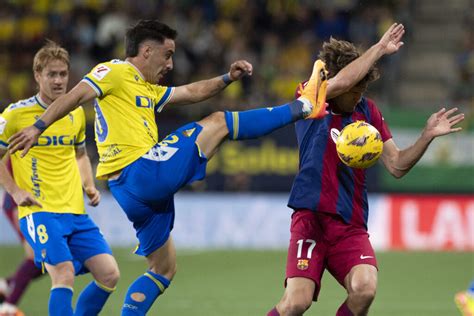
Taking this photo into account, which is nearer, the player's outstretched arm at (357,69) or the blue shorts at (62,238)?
the player's outstretched arm at (357,69)

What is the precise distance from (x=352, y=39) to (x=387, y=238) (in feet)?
14.7

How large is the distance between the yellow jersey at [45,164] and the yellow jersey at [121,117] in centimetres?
97

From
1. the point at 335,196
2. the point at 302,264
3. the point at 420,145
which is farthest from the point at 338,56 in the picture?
the point at 302,264

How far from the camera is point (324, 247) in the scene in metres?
7.32

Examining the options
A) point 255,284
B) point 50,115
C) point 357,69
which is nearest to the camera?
point 50,115

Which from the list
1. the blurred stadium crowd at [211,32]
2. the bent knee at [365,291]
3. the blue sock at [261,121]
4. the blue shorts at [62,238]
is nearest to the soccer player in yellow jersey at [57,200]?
the blue shorts at [62,238]

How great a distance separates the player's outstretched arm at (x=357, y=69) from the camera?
7125 millimetres

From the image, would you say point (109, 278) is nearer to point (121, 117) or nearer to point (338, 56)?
point (121, 117)

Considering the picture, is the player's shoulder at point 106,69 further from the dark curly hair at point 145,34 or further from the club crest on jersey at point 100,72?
the dark curly hair at point 145,34

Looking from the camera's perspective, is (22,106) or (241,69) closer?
(241,69)

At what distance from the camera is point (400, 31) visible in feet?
24.3

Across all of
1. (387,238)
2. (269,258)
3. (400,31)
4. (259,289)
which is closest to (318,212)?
(400,31)

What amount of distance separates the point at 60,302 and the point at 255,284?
16.9 ft

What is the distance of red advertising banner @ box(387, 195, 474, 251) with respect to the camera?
1628 centimetres
